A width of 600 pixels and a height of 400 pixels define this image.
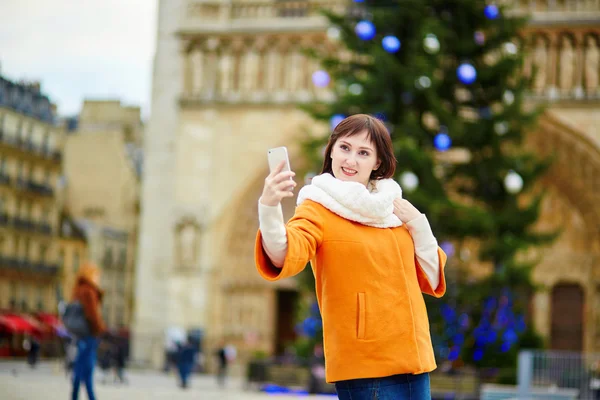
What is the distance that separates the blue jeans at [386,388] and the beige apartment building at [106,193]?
4726cm

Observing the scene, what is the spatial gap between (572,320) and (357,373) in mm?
25235

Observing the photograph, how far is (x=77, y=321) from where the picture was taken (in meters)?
9.26

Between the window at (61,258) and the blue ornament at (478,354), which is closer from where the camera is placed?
the blue ornament at (478,354)

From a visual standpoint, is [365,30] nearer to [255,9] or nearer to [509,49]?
[509,49]

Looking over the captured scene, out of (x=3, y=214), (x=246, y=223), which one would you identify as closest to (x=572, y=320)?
(x=246, y=223)

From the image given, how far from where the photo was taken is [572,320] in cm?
2781

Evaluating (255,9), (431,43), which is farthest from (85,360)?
(255,9)

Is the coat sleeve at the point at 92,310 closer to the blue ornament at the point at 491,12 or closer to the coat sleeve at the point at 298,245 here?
the coat sleeve at the point at 298,245

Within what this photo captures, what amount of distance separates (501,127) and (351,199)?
14412 mm

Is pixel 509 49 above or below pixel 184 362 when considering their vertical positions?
above

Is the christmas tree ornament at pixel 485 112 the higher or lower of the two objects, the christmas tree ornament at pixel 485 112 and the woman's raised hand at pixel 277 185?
the higher

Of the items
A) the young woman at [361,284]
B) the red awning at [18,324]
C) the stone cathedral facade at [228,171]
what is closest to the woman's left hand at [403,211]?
the young woman at [361,284]

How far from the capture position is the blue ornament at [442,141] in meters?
17.0

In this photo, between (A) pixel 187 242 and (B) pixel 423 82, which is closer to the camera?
(B) pixel 423 82
